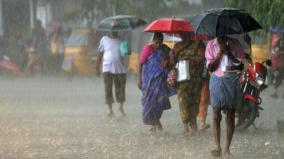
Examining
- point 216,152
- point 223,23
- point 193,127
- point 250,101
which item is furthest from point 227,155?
point 250,101

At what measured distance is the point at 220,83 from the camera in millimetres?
9109

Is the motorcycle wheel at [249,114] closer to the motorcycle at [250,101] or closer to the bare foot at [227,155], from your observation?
the motorcycle at [250,101]

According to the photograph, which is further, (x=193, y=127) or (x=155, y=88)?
(x=155, y=88)

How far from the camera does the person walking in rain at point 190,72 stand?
11.0m

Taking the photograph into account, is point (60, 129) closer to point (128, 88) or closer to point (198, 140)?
point (198, 140)

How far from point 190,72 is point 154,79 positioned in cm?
74

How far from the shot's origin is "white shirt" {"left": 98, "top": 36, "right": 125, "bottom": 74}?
45.0 feet

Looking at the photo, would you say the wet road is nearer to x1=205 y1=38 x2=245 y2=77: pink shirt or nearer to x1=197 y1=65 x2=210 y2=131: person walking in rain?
x1=197 y1=65 x2=210 y2=131: person walking in rain

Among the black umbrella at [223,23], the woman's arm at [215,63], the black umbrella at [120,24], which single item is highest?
the black umbrella at [223,23]

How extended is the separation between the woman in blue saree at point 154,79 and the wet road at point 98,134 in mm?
350

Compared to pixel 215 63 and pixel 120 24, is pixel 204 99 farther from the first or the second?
pixel 120 24

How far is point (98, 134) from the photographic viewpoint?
11602 mm

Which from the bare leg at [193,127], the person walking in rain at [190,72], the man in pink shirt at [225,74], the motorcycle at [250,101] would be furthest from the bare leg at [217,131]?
the bare leg at [193,127]

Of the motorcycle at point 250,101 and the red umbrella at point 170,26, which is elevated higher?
the red umbrella at point 170,26
